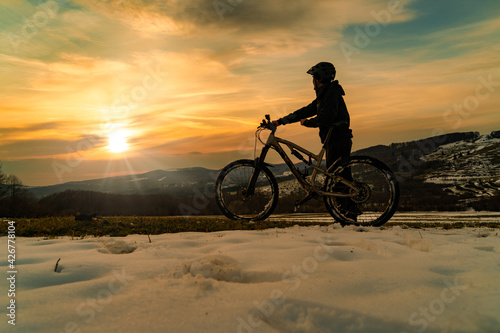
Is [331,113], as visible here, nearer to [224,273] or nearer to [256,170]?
[256,170]

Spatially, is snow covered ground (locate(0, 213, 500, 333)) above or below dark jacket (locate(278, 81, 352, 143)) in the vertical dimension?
below

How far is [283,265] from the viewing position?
2.78 meters

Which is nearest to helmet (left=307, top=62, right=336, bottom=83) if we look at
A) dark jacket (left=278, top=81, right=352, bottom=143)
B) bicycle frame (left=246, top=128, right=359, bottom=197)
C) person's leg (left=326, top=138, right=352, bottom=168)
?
dark jacket (left=278, top=81, right=352, bottom=143)

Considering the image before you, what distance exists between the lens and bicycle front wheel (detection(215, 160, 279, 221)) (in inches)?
300

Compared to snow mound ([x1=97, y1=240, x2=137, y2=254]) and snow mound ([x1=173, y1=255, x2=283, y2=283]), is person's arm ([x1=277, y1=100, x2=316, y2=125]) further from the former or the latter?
snow mound ([x1=173, y1=255, x2=283, y2=283])

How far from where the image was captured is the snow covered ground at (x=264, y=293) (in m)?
1.75

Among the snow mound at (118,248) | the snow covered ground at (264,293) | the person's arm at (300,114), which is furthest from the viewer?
the person's arm at (300,114)

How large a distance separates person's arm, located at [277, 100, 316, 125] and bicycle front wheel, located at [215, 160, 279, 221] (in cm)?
127

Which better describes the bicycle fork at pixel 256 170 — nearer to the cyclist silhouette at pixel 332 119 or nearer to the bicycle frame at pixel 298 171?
the bicycle frame at pixel 298 171

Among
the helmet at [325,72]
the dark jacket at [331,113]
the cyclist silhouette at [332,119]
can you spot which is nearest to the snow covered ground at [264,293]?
the cyclist silhouette at [332,119]

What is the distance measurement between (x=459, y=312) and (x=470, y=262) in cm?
127

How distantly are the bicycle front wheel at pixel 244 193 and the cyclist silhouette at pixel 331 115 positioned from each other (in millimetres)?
1620

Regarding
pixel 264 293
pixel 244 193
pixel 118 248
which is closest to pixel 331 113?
pixel 244 193

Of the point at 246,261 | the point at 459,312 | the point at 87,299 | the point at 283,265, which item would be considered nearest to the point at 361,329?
the point at 459,312
